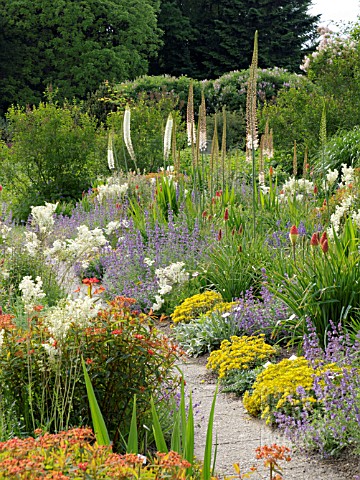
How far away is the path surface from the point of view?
10.6ft

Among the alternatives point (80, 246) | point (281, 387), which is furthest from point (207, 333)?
point (281, 387)

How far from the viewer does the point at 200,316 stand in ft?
18.2

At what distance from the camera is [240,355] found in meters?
4.62

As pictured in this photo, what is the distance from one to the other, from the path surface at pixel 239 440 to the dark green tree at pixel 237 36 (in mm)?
32793

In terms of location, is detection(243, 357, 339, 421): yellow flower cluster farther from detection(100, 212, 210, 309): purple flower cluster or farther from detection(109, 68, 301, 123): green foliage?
detection(109, 68, 301, 123): green foliage

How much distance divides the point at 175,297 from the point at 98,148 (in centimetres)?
753

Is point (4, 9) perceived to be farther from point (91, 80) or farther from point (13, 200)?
point (13, 200)

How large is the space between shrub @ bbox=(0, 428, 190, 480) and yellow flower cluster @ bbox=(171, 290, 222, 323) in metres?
3.43

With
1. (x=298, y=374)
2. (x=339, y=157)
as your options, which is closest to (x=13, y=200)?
(x=339, y=157)

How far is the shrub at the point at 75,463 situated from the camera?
1.96 m

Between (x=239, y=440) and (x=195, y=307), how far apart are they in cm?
214

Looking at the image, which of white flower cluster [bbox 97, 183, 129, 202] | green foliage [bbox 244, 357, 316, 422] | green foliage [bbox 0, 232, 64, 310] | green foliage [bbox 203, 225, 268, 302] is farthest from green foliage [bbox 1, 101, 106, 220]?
green foliage [bbox 244, 357, 316, 422]

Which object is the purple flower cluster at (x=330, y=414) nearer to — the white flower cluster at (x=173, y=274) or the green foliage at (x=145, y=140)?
the white flower cluster at (x=173, y=274)

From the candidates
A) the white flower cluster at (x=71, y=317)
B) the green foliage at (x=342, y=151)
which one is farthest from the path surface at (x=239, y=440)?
the green foliage at (x=342, y=151)
